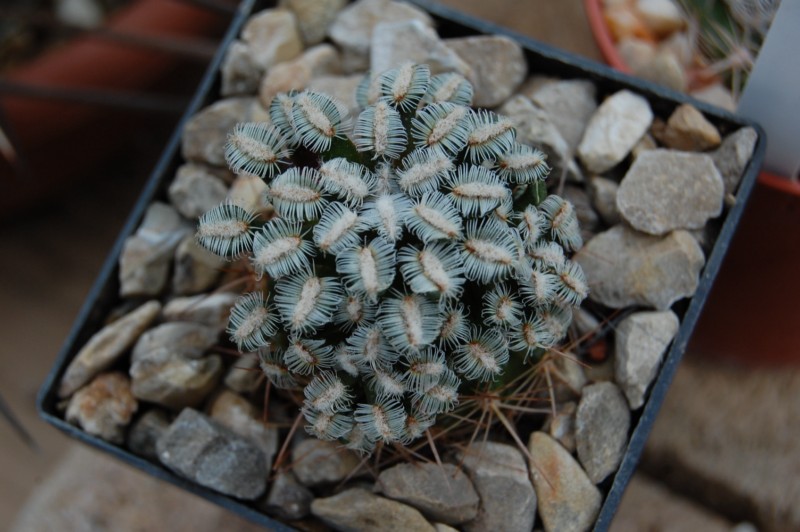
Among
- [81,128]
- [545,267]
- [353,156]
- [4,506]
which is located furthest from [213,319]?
[4,506]

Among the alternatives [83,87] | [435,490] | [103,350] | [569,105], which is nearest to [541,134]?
A: [569,105]

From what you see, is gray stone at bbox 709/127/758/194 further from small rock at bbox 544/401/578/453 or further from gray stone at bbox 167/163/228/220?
gray stone at bbox 167/163/228/220

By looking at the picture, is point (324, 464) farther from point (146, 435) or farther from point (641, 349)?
point (641, 349)

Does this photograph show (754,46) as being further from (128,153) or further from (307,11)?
(128,153)

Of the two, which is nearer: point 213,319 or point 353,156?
point 353,156

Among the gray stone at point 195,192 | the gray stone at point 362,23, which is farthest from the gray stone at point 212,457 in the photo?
the gray stone at point 362,23

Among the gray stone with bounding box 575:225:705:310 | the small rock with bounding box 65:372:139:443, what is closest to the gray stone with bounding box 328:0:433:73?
the gray stone with bounding box 575:225:705:310
